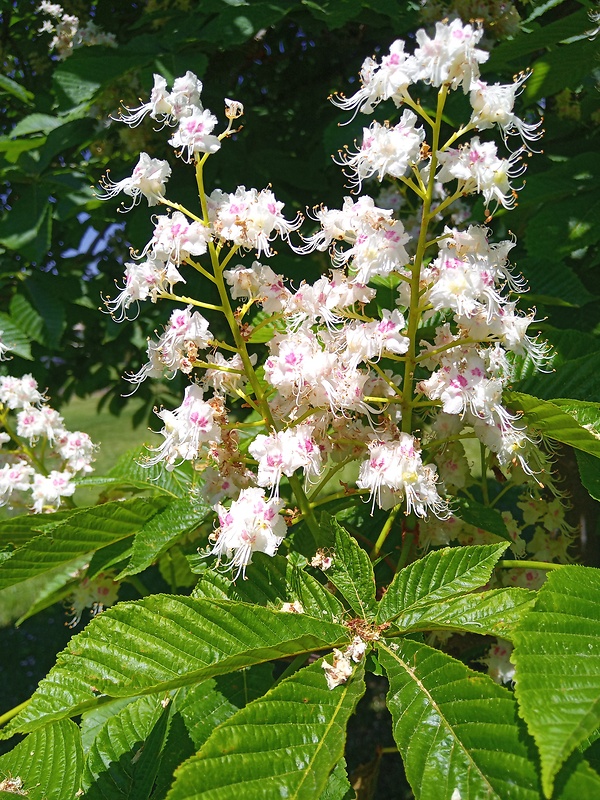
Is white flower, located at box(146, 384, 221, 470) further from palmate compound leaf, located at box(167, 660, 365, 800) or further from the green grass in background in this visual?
the green grass in background

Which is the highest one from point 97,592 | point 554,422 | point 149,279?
point 149,279

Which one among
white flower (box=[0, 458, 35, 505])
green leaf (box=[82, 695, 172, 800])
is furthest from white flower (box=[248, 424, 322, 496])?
white flower (box=[0, 458, 35, 505])

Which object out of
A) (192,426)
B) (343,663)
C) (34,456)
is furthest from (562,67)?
(34,456)

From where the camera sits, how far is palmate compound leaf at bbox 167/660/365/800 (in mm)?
888

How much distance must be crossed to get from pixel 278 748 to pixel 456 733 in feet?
0.75

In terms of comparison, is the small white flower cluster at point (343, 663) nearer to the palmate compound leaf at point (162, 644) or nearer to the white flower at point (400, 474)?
the palmate compound leaf at point (162, 644)

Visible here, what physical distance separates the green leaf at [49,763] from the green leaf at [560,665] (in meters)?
0.75

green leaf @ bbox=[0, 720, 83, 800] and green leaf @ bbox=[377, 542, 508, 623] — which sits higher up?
green leaf @ bbox=[377, 542, 508, 623]

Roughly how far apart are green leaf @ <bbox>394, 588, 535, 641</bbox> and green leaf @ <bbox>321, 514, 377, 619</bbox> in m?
0.07

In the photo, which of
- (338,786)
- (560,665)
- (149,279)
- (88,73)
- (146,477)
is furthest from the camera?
(88,73)

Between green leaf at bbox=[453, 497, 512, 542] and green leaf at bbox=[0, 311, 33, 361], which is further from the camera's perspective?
green leaf at bbox=[0, 311, 33, 361]

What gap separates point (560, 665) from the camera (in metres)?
0.91

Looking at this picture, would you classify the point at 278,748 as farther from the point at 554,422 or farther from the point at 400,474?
the point at 554,422

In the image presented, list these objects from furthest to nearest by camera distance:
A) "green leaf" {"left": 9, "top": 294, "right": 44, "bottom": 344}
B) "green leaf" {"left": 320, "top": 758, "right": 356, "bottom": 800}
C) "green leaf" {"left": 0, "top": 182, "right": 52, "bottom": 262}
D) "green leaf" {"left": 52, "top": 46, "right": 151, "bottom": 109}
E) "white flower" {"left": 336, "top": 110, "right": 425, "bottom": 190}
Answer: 1. "green leaf" {"left": 9, "top": 294, "right": 44, "bottom": 344}
2. "green leaf" {"left": 0, "top": 182, "right": 52, "bottom": 262}
3. "green leaf" {"left": 52, "top": 46, "right": 151, "bottom": 109}
4. "white flower" {"left": 336, "top": 110, "right": 425, "bottom": 190}
5. "green leaf" {"left": 320, "top": 758, "right": 356, "bottom": 800}
